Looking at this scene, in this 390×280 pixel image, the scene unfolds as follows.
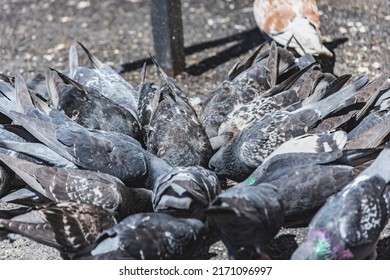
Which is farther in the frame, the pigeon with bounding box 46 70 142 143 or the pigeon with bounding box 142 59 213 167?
the pigeon with bounding box 46 70 142 143

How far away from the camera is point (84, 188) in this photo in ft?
11.7

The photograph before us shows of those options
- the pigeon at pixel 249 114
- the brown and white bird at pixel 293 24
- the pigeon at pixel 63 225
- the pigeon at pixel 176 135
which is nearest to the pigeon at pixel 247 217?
the pigeon at pixel 63 225

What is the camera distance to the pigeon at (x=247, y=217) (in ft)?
10.1

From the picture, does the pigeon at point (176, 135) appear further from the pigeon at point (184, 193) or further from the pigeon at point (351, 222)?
the pigeon at point (351, 222)

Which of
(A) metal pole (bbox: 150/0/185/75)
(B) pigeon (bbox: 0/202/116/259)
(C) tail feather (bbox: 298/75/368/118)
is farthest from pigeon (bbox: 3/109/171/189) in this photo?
(A) metal pole (bbox: 150/0/185/75)

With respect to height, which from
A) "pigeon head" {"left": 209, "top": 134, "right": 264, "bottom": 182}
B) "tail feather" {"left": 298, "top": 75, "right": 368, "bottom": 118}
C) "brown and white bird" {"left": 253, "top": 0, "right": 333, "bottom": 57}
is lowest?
"pigeon head" {"left": 209, "top": 134, "right": 264, "bottom": 182}

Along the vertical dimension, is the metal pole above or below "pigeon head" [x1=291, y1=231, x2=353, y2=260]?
above

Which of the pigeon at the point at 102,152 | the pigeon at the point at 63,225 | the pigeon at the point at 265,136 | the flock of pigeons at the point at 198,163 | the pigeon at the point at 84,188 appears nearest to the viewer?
the flock of pigeons at the point at 198,163

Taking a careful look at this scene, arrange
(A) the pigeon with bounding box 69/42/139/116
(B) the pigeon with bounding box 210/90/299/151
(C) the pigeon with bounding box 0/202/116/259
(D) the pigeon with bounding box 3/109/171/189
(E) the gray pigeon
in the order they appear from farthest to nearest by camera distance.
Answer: (A) the pigeon with bounding box 69/42/139/116
(E) the gray pigeon
(B) the pigeon with bounding box 210/90/299/151
(D) the pigeon with bounding box 3/109/171/189
(C) the pigeon with bounding box 0/202/116/259

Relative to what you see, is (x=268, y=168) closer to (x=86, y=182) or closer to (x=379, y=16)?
(x=86, y=182)

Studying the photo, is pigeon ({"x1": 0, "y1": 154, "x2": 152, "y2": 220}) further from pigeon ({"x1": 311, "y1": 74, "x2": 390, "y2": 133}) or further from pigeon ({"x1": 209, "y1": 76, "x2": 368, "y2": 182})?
pigeon ({"x1": 311, "y1": 74, "x2": 390, "y2": 133})

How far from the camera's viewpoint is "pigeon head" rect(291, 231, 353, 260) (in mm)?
3074

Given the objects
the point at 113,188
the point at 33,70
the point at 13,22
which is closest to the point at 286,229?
the point at 113,188

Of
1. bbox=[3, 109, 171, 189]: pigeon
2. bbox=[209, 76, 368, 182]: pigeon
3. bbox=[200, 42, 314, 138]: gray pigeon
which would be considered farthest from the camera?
bbox=[200, 42, 314, 138]: gray pigeon
